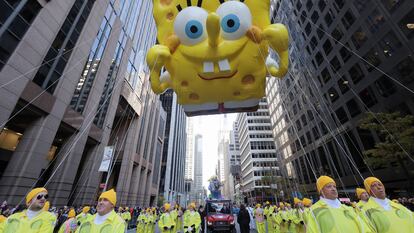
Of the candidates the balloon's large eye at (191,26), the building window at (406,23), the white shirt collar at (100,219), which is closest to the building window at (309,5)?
the building window at (406,23)

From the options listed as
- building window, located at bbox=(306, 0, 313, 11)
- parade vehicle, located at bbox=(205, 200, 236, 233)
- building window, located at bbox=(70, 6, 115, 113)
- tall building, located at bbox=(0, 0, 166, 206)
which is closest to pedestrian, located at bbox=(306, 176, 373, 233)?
tall building, located at bbox=(0, 0, 166, 206)

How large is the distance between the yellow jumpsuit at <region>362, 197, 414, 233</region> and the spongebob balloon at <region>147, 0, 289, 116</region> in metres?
2.72

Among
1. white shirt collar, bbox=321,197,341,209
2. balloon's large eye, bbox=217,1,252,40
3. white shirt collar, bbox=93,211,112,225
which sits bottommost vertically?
white shirt collar, bbox=93,211,112,225

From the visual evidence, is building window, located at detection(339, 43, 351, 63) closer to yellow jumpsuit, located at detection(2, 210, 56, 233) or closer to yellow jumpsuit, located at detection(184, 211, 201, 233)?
yellow jumpsuit, located at detection(184, 211, 201, 233)

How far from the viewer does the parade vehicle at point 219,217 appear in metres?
14.0

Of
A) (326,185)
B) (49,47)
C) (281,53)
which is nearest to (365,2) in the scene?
(281,53)

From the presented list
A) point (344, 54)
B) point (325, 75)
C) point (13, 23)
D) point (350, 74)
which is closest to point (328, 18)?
point (344, 54)

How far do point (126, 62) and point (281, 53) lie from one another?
25988mm

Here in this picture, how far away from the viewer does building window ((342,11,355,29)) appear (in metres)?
24.2

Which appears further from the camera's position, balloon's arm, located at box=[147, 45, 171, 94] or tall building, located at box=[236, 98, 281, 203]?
tall building, located at box=[236, 98, 281, 203]

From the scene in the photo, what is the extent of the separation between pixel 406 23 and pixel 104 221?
26160mm

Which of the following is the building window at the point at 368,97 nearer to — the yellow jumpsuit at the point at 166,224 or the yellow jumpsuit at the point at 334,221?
the yellow jumpsuit at the point at 166,224

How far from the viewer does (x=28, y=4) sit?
1272 centimetres

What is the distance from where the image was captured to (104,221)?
296 cm
